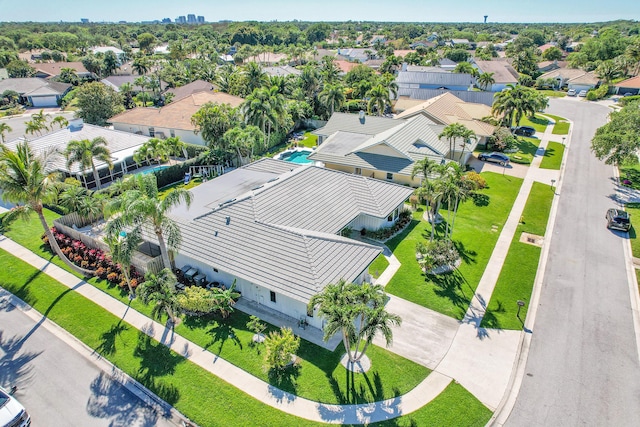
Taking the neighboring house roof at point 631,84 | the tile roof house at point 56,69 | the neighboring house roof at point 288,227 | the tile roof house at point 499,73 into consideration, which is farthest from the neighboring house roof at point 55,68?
the neighboring house roof at point 631,84

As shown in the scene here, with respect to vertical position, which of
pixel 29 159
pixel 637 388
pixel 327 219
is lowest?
pixel 637 388

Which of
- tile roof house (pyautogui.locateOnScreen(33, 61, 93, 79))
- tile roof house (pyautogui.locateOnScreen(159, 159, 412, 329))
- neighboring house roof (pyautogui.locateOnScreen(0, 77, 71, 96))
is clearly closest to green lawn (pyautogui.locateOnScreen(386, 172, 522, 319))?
tile roof house (pyautogui.locateOnScreen(159, 159, 412, 329))

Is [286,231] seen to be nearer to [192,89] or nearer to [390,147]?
[390,147]

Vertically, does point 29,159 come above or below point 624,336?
above

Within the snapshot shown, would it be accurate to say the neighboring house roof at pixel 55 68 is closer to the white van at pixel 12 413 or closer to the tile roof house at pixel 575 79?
the white van at pixel 12 413

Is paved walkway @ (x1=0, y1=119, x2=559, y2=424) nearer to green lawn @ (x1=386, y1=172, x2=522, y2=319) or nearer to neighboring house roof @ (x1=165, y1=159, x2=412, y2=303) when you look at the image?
green lawn @ (x1=386, y1=172, x2=522, y2=319)

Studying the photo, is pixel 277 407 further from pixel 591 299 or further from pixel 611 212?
pixel 611 212

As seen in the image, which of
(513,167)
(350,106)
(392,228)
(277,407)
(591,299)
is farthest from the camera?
(350,106)

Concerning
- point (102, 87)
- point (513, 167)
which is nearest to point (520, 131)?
point (513, 167)
